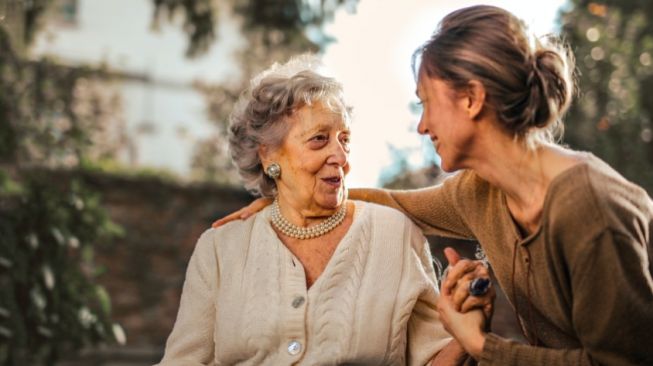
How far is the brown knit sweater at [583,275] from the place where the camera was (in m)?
2.38

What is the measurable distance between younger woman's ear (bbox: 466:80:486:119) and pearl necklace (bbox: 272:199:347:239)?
0.70 meters

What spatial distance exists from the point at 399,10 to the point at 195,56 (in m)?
2.56

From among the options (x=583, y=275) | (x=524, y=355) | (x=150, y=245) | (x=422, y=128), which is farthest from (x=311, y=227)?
(x=150, y=245)

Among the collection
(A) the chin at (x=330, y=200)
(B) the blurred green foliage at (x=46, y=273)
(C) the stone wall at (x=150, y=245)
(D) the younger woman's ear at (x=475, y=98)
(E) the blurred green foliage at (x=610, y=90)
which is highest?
(D) the younger woman's ear at (x=475, y=98)

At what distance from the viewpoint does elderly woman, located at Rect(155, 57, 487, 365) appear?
2.95 meters

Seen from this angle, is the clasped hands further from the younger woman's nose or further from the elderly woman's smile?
the elderly woman's smile

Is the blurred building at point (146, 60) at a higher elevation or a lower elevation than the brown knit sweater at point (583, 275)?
lower

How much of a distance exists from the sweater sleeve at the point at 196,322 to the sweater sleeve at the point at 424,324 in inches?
23.5

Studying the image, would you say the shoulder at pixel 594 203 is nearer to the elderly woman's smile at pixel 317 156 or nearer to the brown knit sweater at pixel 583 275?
the brown knit sweater at pixel 583 275

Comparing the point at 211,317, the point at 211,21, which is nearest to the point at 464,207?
the point at 211,317

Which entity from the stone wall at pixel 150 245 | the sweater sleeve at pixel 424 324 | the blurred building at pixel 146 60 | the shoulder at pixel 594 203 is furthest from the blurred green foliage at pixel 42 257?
the blurred building at pixel 146 60

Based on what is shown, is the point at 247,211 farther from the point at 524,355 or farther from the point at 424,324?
the point at 524,355

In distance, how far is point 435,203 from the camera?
122 inches

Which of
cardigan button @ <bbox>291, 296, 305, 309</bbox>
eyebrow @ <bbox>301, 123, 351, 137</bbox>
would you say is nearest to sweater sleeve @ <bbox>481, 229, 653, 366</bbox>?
cardigan button @ <bbox>291, 296, 305, 309</bbox>
